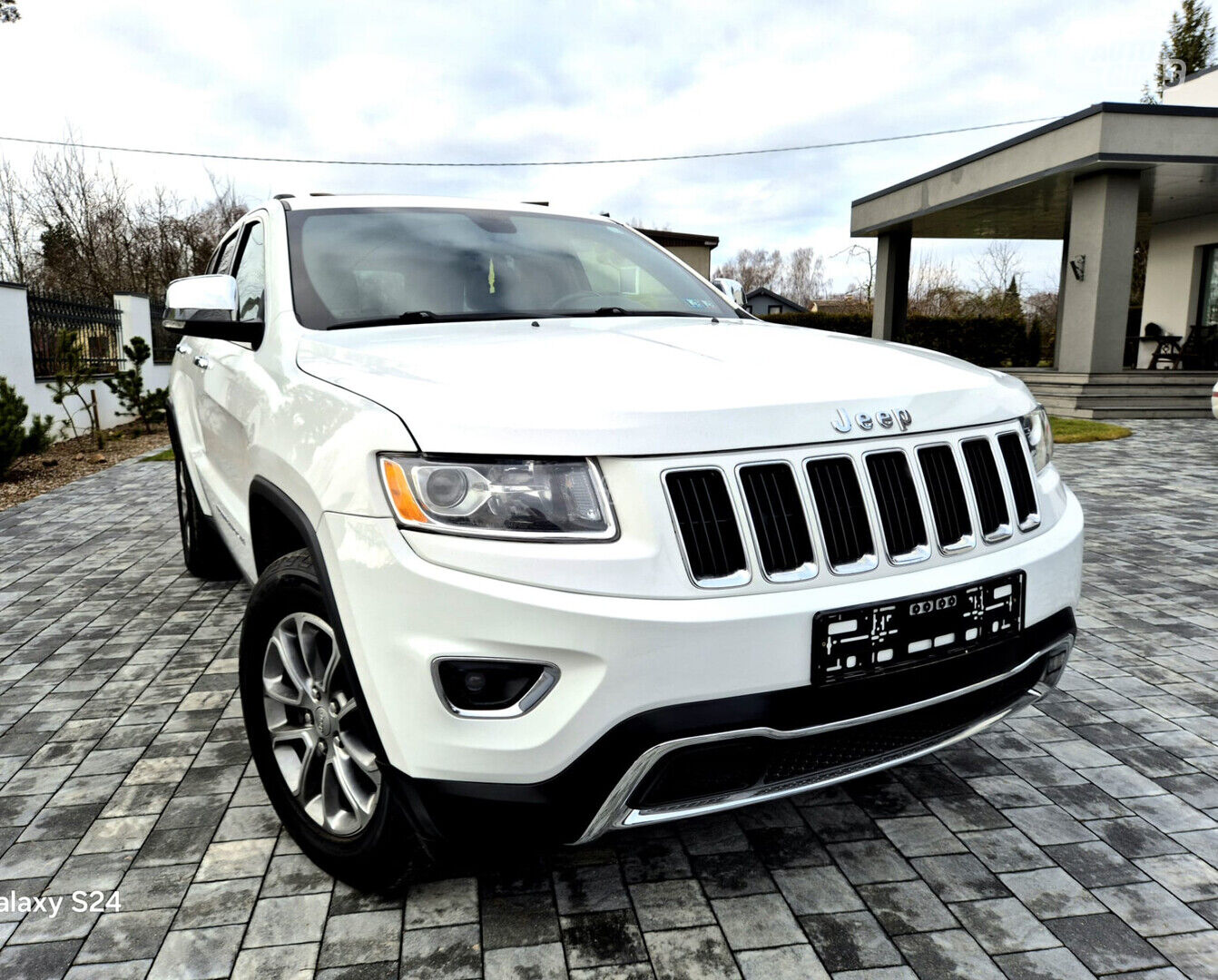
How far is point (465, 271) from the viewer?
128 inches

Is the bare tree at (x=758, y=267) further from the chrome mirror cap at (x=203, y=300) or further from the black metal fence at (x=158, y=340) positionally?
the chrome mirror cap at (x=203, y=300)

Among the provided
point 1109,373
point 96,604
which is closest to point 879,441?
point 96,604

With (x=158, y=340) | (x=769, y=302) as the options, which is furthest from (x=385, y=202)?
(x=769, y=302)

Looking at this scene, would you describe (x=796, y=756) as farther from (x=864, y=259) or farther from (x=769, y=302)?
(x=769, y=302)

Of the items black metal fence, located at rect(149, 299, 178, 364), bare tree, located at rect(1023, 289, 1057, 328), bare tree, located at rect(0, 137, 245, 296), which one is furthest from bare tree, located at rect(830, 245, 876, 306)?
black metal fence, located at rect(149, 299, 178, 364)

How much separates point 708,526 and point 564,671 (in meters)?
0.42

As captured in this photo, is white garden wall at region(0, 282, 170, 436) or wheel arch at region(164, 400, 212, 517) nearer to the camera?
wheel arch at region(164, 400, 212, 517)

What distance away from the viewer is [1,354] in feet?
36.4

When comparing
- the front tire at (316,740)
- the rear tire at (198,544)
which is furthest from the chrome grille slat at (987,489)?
the rear tire at (198,544)

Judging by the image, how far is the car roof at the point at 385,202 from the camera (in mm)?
3500

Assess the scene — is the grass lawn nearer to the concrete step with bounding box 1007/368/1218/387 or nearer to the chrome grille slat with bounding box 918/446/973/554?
the concrete step with bounding box 1007/368/1218/387

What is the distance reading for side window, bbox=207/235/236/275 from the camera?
4406 mm

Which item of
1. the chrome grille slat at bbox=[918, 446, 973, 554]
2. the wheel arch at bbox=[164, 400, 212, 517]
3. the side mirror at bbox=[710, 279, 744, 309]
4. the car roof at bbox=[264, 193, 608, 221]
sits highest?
the car roof at bbox=[264, 193, 608, 221]

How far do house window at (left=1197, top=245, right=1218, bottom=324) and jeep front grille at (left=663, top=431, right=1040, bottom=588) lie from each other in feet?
73.0
